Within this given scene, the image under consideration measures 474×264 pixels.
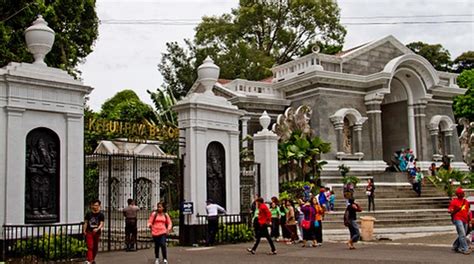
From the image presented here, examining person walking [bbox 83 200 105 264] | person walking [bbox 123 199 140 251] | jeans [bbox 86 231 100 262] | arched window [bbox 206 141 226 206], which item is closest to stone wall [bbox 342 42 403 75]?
arched window [bbox 206 141 226 206]

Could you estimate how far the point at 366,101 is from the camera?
91.9 ft

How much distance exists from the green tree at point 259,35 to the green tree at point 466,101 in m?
9.34

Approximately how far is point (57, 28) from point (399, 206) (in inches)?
559

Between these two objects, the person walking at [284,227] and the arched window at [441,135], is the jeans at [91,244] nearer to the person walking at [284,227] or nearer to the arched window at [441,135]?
the person walking at [284,227]

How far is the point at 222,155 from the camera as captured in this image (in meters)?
15.3

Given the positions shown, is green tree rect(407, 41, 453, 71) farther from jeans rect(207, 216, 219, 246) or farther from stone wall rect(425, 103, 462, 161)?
jeans rect(207, 216, 219, 246)

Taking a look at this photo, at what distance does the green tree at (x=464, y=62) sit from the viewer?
4855 centimetres

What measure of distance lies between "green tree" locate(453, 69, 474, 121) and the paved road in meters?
28.1

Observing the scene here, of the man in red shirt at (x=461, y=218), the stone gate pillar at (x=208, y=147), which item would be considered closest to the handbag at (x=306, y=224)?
the stone gate pillar at (x=208, y=147)

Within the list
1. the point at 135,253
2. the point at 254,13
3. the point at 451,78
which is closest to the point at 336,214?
the point at 135,253

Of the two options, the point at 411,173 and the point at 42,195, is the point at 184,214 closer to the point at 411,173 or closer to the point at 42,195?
the point at 42,195

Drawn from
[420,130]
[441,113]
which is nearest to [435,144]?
[420,130]

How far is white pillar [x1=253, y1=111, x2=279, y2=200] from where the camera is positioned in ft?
56.4

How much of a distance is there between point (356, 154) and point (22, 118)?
61.7 feet
